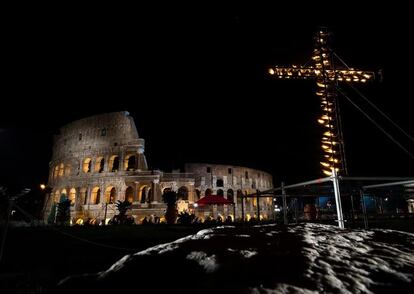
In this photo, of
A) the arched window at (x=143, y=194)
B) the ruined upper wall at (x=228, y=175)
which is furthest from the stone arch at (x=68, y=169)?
the ruined upper wall at (x=228, y=175)

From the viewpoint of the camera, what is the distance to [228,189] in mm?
42688

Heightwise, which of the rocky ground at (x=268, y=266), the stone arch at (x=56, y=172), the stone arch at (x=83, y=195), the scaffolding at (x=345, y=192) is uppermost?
the stone arch at (x=56, y=172)

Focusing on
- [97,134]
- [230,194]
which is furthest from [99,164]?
[230,194]

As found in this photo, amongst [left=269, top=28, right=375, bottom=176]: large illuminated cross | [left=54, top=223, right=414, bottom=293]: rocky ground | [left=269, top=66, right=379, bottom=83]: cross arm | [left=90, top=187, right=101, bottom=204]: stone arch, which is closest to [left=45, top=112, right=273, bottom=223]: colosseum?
[left=90, top=187, right=101, bottom=204]: stone arch

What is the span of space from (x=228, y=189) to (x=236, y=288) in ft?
134

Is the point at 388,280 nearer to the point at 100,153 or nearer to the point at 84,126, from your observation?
the point at 100,153

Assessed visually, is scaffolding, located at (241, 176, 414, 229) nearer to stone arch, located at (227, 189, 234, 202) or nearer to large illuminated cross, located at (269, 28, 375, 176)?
large illuminated cross, located at (269, 28, 375, 176)

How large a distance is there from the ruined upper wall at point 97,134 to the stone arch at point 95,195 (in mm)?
5811

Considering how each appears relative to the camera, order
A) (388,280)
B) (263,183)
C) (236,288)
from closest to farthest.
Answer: (236,288)
(388,280)
(263,183)

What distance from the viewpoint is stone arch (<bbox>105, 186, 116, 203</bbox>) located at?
113 feet

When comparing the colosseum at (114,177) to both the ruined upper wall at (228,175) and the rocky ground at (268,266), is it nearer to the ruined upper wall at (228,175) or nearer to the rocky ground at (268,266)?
the ruined upper wall at (228,175)

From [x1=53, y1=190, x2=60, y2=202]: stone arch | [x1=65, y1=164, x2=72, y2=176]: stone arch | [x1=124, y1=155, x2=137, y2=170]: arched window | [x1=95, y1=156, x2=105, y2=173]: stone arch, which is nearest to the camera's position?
[x1=124, y1=155, x2=137, y2=170]: arched window

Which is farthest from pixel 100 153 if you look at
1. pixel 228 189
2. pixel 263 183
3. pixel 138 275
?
pixel 138 275

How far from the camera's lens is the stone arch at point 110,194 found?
34.4 meters
